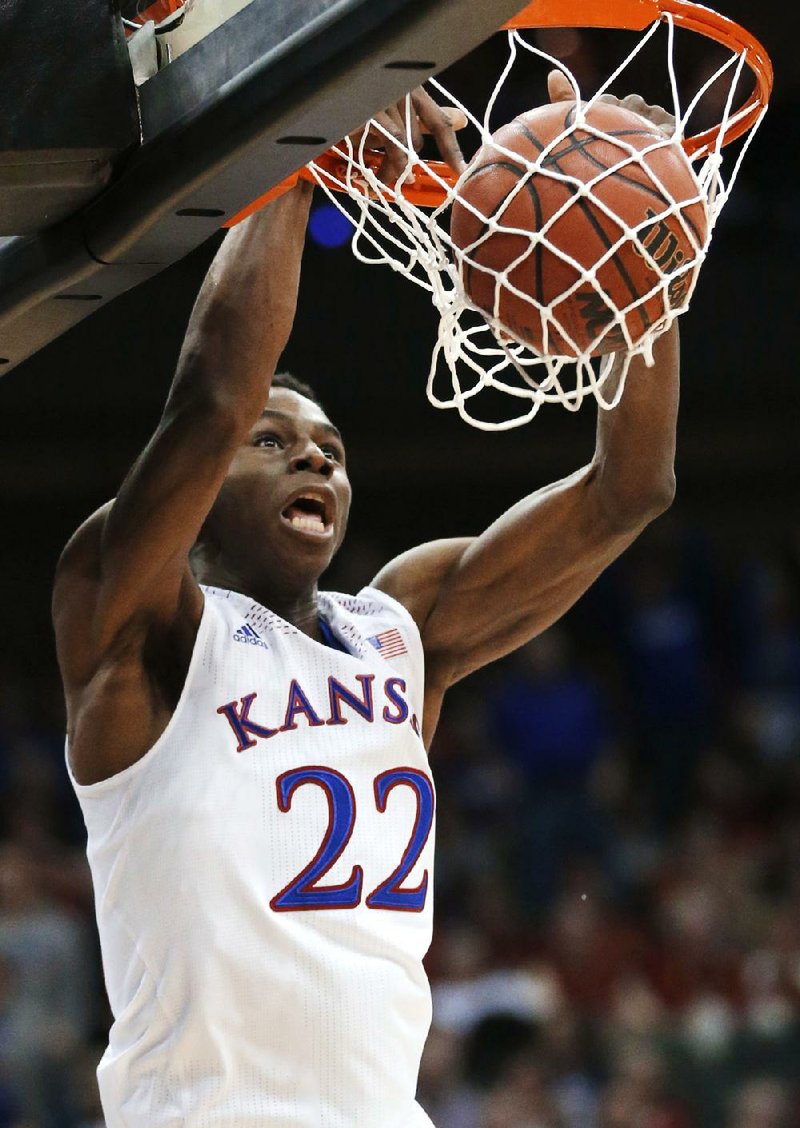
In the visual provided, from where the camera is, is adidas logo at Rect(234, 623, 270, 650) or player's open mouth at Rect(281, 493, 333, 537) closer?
adidas logo at Rect(234, 623, 270, 650)

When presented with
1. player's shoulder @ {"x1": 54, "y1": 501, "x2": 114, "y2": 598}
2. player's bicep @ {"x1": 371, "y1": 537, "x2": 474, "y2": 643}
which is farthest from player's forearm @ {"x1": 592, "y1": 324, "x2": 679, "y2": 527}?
player's shoulder @ {"x1": 54, "y1": 501, "x2": 114, "y2": 598}

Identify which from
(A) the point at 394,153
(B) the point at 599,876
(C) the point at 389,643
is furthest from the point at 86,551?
(B) the point at 599,876

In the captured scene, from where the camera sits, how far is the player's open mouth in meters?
3.47

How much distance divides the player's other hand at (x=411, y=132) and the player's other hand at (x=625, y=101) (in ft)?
0.57

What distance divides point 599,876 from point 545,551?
4344mm

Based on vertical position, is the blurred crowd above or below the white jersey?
below

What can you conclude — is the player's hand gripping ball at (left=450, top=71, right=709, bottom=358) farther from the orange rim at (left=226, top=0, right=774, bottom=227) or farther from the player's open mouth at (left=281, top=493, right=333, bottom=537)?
the player's open mouth at (left=281, top=493, right=333, bottom=537)

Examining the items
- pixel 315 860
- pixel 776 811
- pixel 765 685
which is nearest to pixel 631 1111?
pixel 776 811

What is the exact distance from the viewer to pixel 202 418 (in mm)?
2883

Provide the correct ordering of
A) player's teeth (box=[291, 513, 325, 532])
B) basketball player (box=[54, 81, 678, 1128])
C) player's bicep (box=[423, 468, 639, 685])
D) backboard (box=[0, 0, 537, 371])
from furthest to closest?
player's bicep (box=[423, 468, 639, 685]), player's teeth (box=[291, 513, 325, 532]), basketball player (box=[54, 81, 678, 1128]), backboard (box=[0, 0, 537, 371])

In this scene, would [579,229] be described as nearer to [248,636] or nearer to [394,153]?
[394,153]

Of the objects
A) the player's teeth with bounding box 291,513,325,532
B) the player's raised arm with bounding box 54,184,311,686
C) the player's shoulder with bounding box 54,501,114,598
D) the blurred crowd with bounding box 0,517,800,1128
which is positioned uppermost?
the player's raised arm with bounding box 54,184,311,686

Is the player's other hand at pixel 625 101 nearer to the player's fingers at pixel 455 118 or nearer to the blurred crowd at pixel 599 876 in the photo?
the player's fingers at pixel 455 118

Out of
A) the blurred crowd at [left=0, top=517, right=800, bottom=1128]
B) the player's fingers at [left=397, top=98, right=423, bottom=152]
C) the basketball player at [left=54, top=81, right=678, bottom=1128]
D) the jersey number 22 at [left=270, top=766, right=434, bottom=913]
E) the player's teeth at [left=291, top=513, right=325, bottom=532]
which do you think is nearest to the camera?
the player's fingers at [left=397, top=98, right=423, bottom=152]
